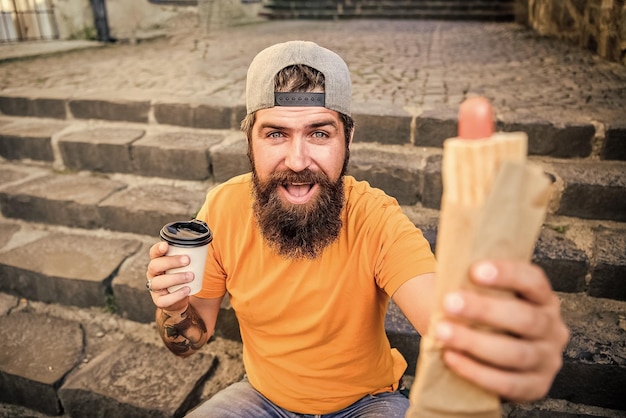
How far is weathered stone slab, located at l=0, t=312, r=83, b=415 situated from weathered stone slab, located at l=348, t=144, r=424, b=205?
195cm

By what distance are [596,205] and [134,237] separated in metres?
2.92

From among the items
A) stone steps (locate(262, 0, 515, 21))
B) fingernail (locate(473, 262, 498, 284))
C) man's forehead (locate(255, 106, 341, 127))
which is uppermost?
stone steps (locate(262, 0, 515, 21))

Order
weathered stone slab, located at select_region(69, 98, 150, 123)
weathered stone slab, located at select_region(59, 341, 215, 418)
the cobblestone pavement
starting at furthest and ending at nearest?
1. weathered stone slab, located at select_region(69, 98, 150, 123)
2. the cobblestone pavement
3. weathered stone slab, located at select_region(59, 341, 215, 418)

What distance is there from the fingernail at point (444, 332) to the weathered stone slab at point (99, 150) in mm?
3104

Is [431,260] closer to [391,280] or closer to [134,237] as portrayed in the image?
[391,280]

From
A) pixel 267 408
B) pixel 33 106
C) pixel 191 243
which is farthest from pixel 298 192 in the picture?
pixel 33 106

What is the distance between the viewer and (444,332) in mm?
649

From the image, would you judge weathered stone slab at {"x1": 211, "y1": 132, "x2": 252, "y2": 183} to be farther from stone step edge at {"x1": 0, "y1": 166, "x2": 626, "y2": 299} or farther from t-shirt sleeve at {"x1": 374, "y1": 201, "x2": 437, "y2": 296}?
t-shirt sleeve at {"x1": 374, "y1": 201, "x2": 437, "y2": 296}

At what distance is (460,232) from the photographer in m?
0.64

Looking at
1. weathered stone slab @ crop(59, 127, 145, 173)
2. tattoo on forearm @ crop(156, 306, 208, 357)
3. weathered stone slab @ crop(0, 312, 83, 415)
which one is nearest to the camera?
tattoo on forearm @ crop(156, 306, 208, 357)

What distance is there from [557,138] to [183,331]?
8.27 feet

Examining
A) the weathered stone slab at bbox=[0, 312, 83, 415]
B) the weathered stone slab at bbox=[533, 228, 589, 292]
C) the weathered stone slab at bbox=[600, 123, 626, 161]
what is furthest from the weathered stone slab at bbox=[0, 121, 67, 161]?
the weathered stone slab at bbox=[600, 123, 626, 161]

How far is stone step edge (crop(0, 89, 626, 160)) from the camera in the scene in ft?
9.05

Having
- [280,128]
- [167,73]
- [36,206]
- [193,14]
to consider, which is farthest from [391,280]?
[193,14]
